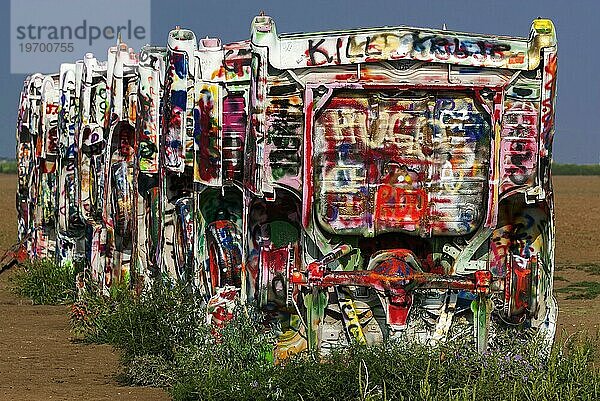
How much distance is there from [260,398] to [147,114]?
Answer: 4339 millimetres

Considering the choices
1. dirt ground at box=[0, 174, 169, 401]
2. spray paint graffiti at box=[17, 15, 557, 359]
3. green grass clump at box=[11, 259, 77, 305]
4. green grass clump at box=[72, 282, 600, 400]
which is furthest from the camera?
green grass clump at box=[11, 259, 77, 305]

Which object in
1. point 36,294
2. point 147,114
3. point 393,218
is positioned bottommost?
point 36,294

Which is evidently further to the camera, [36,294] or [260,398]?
[36,294]

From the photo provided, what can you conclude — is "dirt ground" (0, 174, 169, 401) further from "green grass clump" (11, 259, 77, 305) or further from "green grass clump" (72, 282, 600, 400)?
"green grass clump" (72, 282, 600, 400)

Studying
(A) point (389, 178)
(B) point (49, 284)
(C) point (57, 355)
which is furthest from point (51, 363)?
(B) point (49, 284)

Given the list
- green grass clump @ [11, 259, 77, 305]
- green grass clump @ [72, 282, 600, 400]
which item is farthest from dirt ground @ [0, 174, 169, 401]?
green grass clump @ [72, 282, 600, 400]

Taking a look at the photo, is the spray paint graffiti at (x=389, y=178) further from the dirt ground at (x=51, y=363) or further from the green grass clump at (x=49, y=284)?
the green grass clump at (x=49, y=284)

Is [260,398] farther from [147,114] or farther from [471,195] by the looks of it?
[147,114]

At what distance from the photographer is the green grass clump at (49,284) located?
1642 centimetres

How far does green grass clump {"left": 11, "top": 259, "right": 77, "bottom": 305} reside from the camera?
16.4 meters

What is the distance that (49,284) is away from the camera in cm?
1659

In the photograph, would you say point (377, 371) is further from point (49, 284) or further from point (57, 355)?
point (49, 284)

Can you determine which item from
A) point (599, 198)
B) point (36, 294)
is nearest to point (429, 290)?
point (36, 294)

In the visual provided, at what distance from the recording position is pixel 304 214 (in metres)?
8.74
